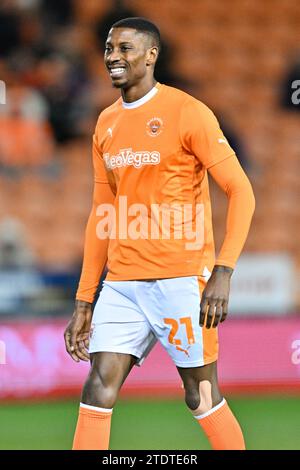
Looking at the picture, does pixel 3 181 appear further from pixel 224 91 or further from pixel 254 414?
pixel 254 414

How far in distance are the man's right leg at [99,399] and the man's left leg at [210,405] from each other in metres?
0.32

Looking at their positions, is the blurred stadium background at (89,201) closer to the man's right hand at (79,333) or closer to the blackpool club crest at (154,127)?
the man's right hand at (79,333)

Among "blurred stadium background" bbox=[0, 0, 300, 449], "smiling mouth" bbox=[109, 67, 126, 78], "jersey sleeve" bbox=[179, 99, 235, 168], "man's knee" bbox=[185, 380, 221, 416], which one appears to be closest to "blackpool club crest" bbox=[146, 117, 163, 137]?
"jersey sleeve" bbox=[179, 99, 235, 168]

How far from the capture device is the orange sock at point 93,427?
15.7ft

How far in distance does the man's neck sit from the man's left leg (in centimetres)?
125

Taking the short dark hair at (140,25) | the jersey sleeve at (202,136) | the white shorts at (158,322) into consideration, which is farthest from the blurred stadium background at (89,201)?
the short dark hair at (140,25)

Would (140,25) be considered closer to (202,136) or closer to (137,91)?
(137,91)

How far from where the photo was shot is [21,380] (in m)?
9.34

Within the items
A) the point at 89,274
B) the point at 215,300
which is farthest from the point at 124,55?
the point at 215,300

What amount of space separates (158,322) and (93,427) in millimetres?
→ 549

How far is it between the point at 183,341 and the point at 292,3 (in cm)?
975

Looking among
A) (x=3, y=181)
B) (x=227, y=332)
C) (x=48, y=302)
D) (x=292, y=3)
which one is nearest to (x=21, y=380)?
(x=48, y=302)

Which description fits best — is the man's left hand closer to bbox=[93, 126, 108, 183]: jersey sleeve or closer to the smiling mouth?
bbox=[93, 126, 108, 183]: jersey sleeve

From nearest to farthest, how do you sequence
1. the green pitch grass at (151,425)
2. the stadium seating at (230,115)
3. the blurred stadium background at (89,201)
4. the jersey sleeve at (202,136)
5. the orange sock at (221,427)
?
the jersey sleeve at (202,136) → the orange sock at (221,427) → the green pitch grass at (151,425) → the blurred stadium background at (89,201) → the stadium seating at (230,115)
